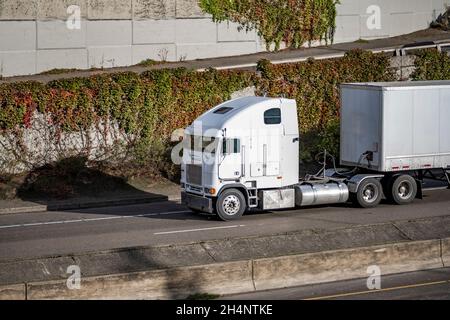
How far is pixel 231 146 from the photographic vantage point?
25.7m

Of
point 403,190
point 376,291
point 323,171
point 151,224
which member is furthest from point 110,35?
point 376,291

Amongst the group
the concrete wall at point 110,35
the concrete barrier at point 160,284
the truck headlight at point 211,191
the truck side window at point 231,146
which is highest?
the concrete wall at point 110,35

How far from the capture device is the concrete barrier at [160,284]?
59.2 ft

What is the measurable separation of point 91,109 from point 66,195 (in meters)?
3.91

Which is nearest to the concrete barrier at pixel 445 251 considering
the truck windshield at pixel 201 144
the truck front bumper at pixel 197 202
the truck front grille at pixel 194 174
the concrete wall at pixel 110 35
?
the truck front bumper at pixel 197 202

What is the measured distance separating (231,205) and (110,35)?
14275 mm

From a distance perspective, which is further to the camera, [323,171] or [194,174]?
[323,171]

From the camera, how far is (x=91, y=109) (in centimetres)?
3272

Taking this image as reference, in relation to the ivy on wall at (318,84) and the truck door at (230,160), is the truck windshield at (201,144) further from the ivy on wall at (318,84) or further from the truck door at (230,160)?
the ivy on wall at (318,84)

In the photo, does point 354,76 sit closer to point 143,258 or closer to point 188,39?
point 188,39

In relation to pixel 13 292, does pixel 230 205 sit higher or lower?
higher

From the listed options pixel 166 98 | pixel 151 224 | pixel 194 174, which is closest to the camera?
pixel 151 224

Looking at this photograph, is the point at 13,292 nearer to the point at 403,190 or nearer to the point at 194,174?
the point at 194,174
